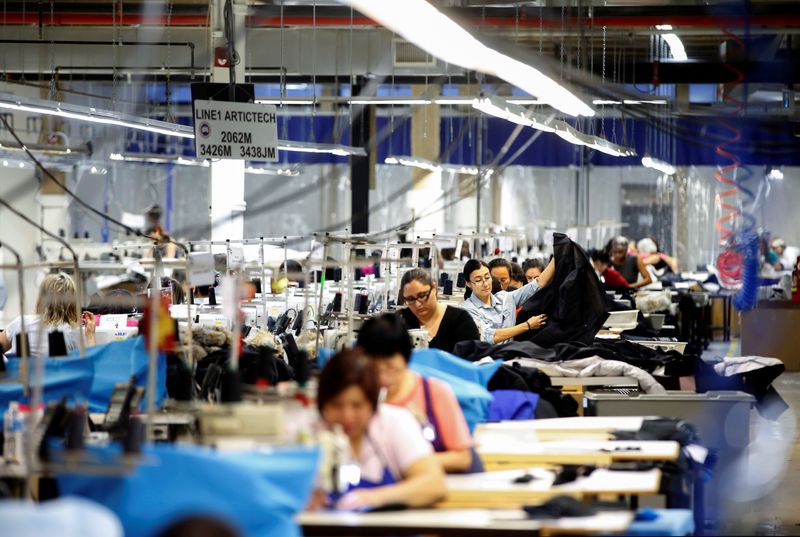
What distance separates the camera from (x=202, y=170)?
2145cm

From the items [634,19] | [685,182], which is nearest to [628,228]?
[685,182]

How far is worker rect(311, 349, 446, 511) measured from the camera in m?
3.47

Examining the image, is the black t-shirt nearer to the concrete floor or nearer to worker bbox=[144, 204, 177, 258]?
the concrete floor

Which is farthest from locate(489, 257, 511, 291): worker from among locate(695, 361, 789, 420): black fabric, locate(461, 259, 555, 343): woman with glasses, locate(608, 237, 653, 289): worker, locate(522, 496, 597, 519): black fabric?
locate(522, 496, 597, 519): black fabric

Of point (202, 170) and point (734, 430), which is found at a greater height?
point (202, 170)

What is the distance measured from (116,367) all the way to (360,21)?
7.87 metres

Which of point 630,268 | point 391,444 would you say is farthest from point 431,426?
point 630,268

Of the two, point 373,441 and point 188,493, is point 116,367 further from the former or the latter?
point 188,493

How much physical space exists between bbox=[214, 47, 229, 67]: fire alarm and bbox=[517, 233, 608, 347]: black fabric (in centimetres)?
324

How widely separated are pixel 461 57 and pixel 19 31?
9.95m

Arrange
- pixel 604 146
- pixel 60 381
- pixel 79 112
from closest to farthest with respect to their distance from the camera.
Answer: pixel 60 381, pixel 79 112, pixel 604 146

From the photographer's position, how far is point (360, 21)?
42.6 feet

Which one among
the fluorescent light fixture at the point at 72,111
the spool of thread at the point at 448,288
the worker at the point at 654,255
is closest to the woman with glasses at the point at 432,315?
the fluorescent light fixture at the point at 72,111

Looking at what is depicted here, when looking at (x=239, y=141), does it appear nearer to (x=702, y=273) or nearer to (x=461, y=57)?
(x=461, y=57)
